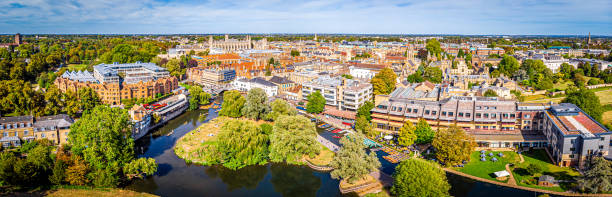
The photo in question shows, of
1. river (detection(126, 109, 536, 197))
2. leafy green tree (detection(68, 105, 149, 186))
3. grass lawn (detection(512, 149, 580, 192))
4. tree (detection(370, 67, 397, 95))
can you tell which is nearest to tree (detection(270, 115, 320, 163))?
river (detection(126, 109, 536, 197))

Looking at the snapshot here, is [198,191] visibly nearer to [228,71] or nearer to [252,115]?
[252,115]

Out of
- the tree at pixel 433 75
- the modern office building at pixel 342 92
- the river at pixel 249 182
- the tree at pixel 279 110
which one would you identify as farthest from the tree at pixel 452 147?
the tree at pixel 433 75

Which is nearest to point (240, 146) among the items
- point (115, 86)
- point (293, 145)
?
point (293, 145)

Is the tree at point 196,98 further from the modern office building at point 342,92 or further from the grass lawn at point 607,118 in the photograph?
the grass lawn at point 607,118

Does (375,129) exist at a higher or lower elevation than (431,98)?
lower

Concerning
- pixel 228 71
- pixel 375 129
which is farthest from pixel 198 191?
pixel 228 71

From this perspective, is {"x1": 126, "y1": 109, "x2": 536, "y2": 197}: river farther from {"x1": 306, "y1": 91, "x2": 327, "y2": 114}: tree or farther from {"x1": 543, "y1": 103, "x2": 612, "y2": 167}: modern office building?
{"x1": 306, "y1": 91, "x2": 327, "y2": 114}: tree
